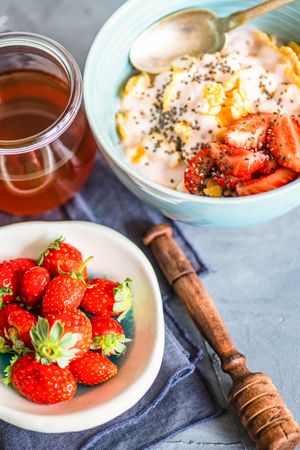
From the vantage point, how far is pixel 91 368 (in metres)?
1.25

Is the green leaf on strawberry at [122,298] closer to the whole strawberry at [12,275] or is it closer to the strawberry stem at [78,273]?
the strawberry stem at [78,273]

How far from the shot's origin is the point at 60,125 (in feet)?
4.60

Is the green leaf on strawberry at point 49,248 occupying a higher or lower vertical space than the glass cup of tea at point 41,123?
lower

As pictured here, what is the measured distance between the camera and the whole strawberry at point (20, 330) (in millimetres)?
1258

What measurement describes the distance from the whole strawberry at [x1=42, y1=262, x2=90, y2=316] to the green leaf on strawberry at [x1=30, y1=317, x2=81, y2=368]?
0.30ft

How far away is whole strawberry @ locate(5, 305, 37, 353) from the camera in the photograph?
1258mm

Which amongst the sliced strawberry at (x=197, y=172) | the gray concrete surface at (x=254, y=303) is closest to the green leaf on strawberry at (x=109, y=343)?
the gray concrete surface at (x=254, y=303)

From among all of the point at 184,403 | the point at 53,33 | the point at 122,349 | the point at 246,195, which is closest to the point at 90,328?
the point at 122,349

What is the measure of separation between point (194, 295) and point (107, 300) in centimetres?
19

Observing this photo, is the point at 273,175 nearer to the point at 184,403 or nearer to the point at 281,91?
the point at 281,91

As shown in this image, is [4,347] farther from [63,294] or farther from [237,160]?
[237,160]

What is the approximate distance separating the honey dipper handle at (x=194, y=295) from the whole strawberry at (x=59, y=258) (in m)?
0.19

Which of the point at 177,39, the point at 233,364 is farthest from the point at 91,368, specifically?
the point at 177,39

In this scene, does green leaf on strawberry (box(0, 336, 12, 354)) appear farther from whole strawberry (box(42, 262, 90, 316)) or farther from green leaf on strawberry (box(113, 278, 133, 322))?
green leaf on strawberry (box(113, 278, 133, 322))
